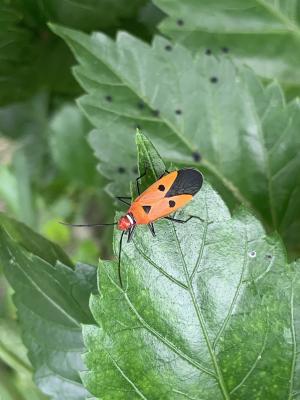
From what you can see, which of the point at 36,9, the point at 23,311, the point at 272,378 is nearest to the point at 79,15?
the point at 36,9

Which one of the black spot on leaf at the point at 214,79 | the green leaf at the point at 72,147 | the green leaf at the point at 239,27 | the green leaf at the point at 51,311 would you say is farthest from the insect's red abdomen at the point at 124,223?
the green leaf at the point at 72,147

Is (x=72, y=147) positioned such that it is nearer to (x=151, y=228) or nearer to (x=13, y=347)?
(x=13, y=347)

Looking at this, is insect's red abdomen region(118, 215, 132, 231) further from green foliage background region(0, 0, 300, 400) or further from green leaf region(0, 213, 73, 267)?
green leaf region(0, 213, 73, 267)

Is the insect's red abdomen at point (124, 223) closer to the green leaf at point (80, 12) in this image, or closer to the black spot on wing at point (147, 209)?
the black spot on wing at point (147, 209)

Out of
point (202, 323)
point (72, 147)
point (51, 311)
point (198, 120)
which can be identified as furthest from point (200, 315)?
point (72, 147)

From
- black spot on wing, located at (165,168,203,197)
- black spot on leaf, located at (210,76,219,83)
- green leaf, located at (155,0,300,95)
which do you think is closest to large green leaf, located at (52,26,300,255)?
black spot on leaf, located at (210,76,219,83)

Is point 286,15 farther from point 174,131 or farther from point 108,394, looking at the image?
point 108,394
